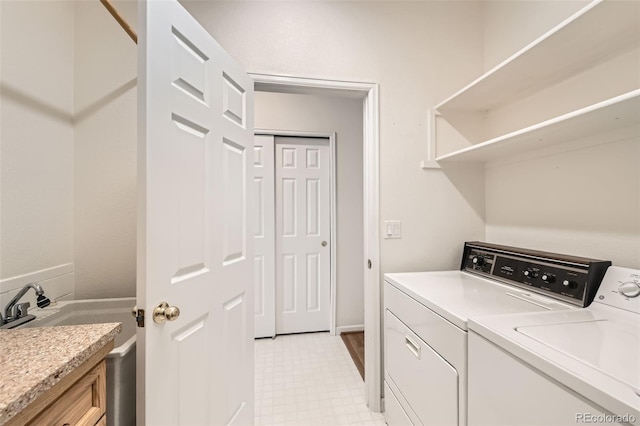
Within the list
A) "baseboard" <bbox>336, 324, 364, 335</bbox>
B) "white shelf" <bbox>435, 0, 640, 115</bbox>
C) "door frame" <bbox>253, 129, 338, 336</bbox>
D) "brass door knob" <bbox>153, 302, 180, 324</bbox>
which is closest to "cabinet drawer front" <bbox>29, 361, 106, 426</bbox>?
"brass door knob" <bbox>153, 302, 180, 324</bbox>

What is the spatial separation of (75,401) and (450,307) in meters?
1.20

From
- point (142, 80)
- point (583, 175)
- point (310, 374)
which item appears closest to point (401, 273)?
point (583, 175)

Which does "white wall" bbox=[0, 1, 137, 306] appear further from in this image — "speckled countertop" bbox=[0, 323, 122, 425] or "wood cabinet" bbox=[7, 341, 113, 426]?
"wood cabinet" bbox=[7, 341, 113, 426]

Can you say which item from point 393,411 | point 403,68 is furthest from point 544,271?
point 403,68

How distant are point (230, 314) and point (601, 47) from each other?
6.56ft

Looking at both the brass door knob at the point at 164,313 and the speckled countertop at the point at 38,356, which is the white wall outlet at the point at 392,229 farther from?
the speckled countertop at the point at 38,356

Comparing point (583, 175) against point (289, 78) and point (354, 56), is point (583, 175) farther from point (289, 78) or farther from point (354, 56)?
point (289, 78)

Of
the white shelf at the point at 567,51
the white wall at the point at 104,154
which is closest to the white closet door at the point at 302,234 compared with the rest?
the white wall at the point at 104,154

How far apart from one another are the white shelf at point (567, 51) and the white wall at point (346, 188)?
1303 mm

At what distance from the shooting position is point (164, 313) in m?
0.87

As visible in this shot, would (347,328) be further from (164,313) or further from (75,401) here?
(75,401)

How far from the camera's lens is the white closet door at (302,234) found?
2.68 meters

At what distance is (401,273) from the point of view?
161 cm

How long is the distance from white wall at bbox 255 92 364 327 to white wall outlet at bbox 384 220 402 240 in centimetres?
108
